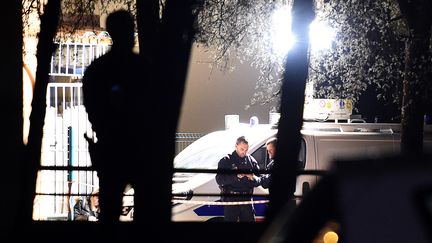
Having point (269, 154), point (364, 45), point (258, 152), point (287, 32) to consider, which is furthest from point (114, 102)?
point (364, 45)

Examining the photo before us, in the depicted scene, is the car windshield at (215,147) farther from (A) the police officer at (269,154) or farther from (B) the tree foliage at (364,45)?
(B) the tree foliage at (364,45)

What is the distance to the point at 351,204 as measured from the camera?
2756 millimetres

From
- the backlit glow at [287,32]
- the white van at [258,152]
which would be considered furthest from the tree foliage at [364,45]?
the white van at [258,152]

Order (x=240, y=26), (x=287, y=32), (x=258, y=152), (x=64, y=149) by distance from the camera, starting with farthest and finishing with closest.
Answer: (x=64, y=149), (x=240, y=26), (x=287, y=32), (x=258, y=152)

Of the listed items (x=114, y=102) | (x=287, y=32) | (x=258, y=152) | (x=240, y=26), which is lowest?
(x=258, y=152)

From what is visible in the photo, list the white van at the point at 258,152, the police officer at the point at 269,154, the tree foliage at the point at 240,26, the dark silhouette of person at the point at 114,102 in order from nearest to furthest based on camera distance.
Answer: the dark silhouette of person at the point at 114,102
the white van at the point at 258,152
the police officer at the point at 269,154
the tree foliage at the point at 240,26

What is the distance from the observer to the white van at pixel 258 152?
10281mm

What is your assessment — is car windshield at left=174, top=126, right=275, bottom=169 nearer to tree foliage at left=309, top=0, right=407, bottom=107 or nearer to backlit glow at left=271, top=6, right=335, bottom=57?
backlit glow at left=271, top=6, right=335, bottom=57

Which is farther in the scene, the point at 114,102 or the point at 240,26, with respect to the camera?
the point at 240,26

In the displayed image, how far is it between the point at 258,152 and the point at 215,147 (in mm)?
834

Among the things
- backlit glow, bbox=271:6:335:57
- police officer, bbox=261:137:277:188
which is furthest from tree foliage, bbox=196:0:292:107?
police officer, bbox=261:137:277:188

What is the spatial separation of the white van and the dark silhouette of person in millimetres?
2634

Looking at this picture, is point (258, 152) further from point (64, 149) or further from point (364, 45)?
point (64, 149)

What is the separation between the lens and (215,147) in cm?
1200
